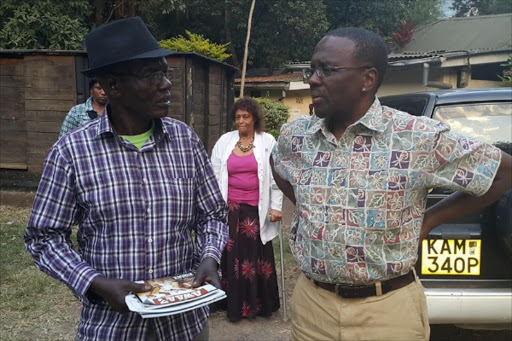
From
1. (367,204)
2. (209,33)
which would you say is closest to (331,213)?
(367,204)

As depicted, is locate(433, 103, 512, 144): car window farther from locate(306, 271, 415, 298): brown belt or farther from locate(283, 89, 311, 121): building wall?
locate(283, 89, 311, 121): building wall

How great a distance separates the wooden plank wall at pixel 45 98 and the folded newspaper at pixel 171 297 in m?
6.50

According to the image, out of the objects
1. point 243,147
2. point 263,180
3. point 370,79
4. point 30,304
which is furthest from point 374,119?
point 30,304

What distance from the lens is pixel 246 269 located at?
4.36 meters

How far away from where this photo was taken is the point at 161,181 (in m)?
1.82

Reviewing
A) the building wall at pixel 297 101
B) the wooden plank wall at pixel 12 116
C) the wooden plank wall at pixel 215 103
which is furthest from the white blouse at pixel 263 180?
the building wall at pixel 297 101

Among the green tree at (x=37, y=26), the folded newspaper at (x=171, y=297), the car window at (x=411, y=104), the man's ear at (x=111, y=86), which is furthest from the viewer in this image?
the green tree at (x=37, y=26)

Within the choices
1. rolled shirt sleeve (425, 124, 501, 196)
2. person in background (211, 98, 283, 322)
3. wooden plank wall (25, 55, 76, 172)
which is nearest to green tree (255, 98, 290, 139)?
wooden plank wall (25, 55, 76, 172)

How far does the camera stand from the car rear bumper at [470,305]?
294 centimetres

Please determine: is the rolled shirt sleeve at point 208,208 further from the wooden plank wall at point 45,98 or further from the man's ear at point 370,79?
the wooden plank wall at point 45,98

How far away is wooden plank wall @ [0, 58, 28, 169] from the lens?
781 centimetres

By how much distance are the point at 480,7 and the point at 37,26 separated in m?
38.4

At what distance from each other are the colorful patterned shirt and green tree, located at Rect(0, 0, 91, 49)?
34.3ft

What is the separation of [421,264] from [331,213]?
143cm
